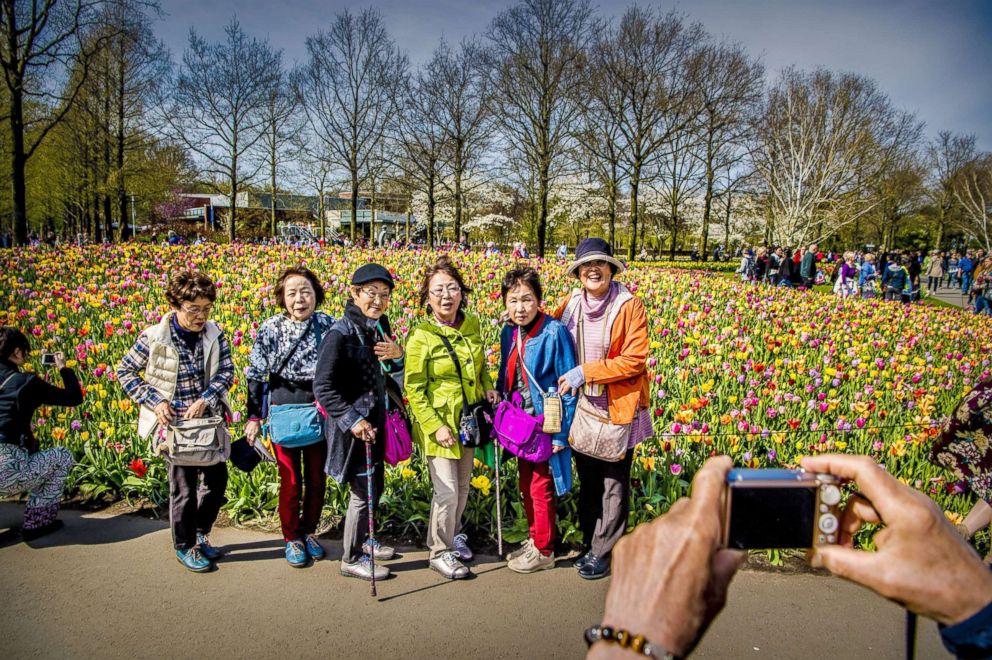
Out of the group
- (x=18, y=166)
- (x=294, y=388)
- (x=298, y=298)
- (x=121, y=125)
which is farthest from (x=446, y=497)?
(x=121, y=125)

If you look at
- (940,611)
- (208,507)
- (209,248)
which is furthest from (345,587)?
(209,248)

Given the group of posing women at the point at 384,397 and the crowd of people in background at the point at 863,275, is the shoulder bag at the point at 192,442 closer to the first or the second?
the group of posing women at the point at 384,397

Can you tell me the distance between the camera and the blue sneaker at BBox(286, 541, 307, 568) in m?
3.18

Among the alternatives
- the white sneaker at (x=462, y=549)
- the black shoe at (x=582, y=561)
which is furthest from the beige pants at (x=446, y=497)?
the black shoe at (x=582, y=561)

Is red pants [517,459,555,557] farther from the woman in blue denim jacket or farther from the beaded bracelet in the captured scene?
the beaded bracelet

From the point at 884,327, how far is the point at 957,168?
44338mm

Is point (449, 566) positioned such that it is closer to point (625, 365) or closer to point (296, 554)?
point (296, 554)

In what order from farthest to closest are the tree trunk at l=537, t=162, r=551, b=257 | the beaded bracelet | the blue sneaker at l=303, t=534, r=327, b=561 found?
the tree trunk at l=537, t=162, r=551, b=257
the blue sneaker at l=303, t=534, r=327, b=561
the beaded bracelet

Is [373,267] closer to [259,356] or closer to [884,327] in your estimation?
[259,356]

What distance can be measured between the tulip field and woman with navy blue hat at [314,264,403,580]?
1.73ft

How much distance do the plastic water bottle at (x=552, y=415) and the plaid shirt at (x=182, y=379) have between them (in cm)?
185

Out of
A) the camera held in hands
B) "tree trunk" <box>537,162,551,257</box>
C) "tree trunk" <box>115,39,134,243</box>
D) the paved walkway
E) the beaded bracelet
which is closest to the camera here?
the beaded bracelet

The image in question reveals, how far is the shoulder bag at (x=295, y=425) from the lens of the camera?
3105mm

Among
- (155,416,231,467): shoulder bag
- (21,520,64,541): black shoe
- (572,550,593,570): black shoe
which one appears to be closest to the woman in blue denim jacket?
(572,550,593,570): black shoe
